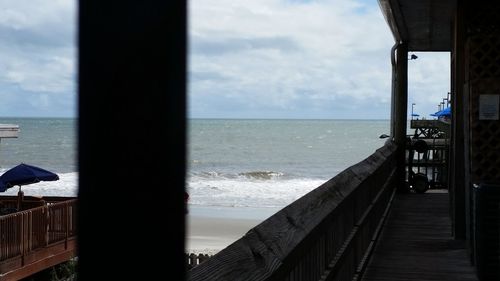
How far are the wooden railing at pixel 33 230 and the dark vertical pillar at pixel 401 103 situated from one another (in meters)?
6.57

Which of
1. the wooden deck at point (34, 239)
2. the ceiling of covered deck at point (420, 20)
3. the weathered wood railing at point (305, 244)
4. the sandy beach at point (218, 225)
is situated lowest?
the sandy beach at point (218, 225)

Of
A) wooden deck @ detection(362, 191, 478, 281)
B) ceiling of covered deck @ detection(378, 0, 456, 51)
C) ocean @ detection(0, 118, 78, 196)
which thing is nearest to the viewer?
wooden deck @ detection(362, 191, 478, 281)

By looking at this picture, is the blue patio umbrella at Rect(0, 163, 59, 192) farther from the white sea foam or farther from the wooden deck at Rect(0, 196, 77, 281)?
the white sea foam

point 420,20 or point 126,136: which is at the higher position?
point 420,20

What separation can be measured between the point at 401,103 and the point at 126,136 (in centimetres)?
1349

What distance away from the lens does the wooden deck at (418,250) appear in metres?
6.65

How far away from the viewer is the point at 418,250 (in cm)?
796

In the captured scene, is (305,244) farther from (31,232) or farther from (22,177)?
(22,177)

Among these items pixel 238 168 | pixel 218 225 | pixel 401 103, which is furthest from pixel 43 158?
pixel 401 103

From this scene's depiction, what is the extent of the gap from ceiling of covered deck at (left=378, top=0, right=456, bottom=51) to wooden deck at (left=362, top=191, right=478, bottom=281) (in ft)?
10.5

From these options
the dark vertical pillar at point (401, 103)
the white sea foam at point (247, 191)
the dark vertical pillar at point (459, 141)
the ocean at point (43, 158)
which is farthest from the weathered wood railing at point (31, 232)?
the ocean at point (43, 158)

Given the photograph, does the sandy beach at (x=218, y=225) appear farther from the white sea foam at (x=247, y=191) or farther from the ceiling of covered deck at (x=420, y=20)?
the ceiling of covered deck at (x=420, y=20)

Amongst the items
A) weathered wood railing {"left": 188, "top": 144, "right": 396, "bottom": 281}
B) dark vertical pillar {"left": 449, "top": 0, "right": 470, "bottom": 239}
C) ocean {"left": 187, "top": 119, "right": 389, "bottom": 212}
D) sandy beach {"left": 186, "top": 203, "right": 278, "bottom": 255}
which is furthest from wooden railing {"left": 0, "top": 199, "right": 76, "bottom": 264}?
weathered wood railing {"left": 188, "top": 144, "right": 396, "bottom": 281}

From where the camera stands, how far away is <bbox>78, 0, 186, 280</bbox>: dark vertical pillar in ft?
3.25
